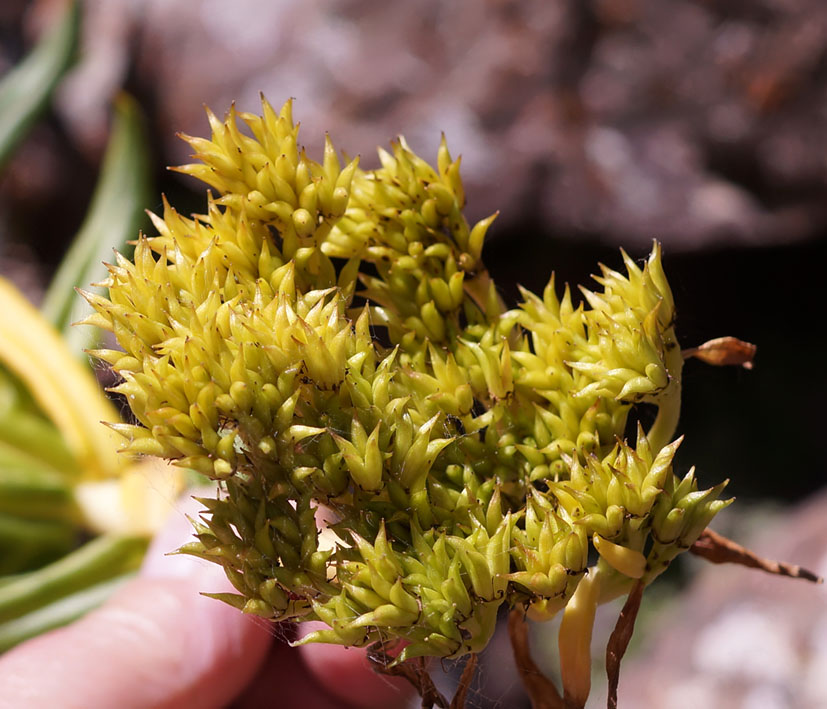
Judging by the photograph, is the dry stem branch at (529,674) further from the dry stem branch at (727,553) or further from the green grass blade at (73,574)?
the green grass blade at (73,574)

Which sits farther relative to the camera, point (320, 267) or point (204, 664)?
point (204, 664)

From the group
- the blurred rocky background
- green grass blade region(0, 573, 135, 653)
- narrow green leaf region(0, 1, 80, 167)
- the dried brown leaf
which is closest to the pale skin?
green grass blade region(0, 573, 135, 653)

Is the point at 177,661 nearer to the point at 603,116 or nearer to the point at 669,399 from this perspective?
the point at 669,399

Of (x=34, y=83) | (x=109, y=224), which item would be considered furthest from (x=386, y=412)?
(x=34, y=83)

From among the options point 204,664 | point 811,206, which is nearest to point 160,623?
point 204,664

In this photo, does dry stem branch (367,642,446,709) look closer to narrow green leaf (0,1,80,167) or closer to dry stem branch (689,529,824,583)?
dry stem branch (689,529,824,583)

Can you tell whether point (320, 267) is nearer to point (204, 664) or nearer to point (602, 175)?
point (204, 664)
